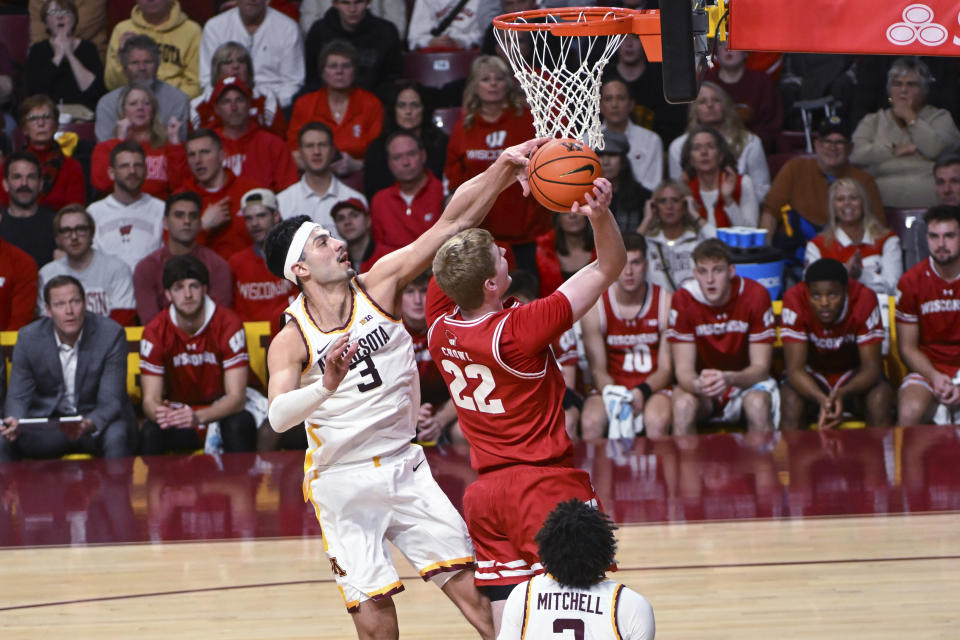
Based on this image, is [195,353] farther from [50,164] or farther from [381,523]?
[381,523]

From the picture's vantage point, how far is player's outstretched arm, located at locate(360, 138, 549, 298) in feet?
15.9

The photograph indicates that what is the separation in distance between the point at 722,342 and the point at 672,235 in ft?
3.20

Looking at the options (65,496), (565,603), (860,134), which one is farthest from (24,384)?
(860,134)

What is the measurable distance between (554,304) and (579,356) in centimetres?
425

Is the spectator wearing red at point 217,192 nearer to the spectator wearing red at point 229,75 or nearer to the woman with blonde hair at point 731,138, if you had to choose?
the spectator wearing red at point 229,75

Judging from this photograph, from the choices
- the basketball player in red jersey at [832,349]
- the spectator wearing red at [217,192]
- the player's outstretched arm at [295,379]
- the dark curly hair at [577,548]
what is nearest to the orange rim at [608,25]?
the player's outstretched arm at [295,379]

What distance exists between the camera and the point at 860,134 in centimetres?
972

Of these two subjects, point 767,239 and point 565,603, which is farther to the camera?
point 767,239

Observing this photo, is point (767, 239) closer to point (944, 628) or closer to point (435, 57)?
point (435, 57)

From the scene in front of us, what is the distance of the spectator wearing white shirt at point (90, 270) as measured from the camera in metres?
8.78

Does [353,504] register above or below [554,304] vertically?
below

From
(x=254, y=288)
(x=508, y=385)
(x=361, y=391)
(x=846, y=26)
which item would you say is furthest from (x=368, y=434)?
(x=254, y=288)

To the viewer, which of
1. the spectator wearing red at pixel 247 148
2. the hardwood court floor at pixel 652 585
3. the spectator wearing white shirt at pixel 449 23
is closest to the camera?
the hardwood court floor at pixel 652 585

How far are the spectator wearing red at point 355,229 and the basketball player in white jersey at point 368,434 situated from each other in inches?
160
